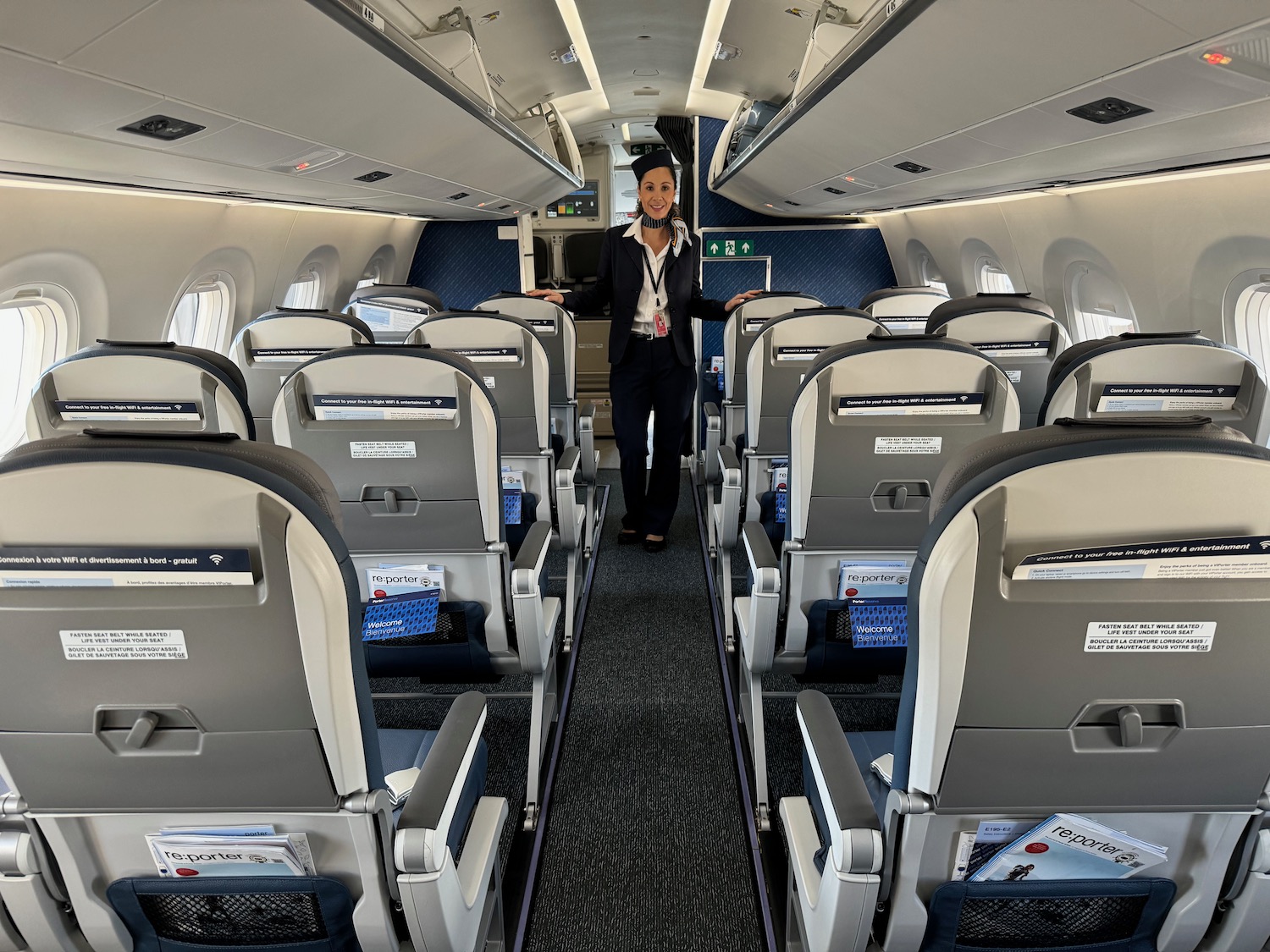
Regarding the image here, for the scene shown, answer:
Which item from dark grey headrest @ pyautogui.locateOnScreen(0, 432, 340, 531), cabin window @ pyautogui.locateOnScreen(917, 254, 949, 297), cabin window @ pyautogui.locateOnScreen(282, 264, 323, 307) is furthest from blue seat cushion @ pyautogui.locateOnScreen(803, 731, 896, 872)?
cabin window @ pyautogui.locateOnScreen(917, 254, 949, 297)

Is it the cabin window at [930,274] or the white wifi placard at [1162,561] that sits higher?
the cabin window at [930,274]

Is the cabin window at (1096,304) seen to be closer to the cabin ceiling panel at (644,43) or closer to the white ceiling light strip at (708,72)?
the white ceiling light strip at (708,72)

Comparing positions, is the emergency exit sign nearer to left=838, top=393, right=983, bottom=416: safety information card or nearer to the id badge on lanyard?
the id badge on lanyard

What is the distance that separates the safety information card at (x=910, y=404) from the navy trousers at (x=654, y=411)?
2.52 metres

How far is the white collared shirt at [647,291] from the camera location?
445cm

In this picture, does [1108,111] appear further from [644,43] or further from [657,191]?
[644,43]

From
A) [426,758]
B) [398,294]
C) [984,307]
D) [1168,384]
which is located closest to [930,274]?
[984,307]

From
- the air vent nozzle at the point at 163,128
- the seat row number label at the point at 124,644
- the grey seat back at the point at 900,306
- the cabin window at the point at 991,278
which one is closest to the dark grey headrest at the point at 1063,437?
the seat row number label at the point at 124,644

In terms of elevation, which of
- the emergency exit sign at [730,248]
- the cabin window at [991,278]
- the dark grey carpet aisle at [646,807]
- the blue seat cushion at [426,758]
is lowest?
the dark grey carpet aisle at [646,807]

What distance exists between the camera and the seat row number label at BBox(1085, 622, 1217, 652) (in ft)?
3.71

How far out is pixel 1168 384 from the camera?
8.62ft

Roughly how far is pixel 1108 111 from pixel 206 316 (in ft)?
20.4

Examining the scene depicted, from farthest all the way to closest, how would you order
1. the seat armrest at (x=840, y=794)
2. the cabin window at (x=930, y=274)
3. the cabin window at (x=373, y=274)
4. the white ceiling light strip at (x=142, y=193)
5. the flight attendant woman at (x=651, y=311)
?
the cabin window at (x=373, y=274) < the cabin window at (x=930, y=274) < the flight attendant woman at (x=651, y=311) < the white ceiling light strip at (x=142, y=193) < the seat armrest at (x=840, y=794)

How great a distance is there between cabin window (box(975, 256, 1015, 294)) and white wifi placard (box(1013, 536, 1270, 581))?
679 cm
